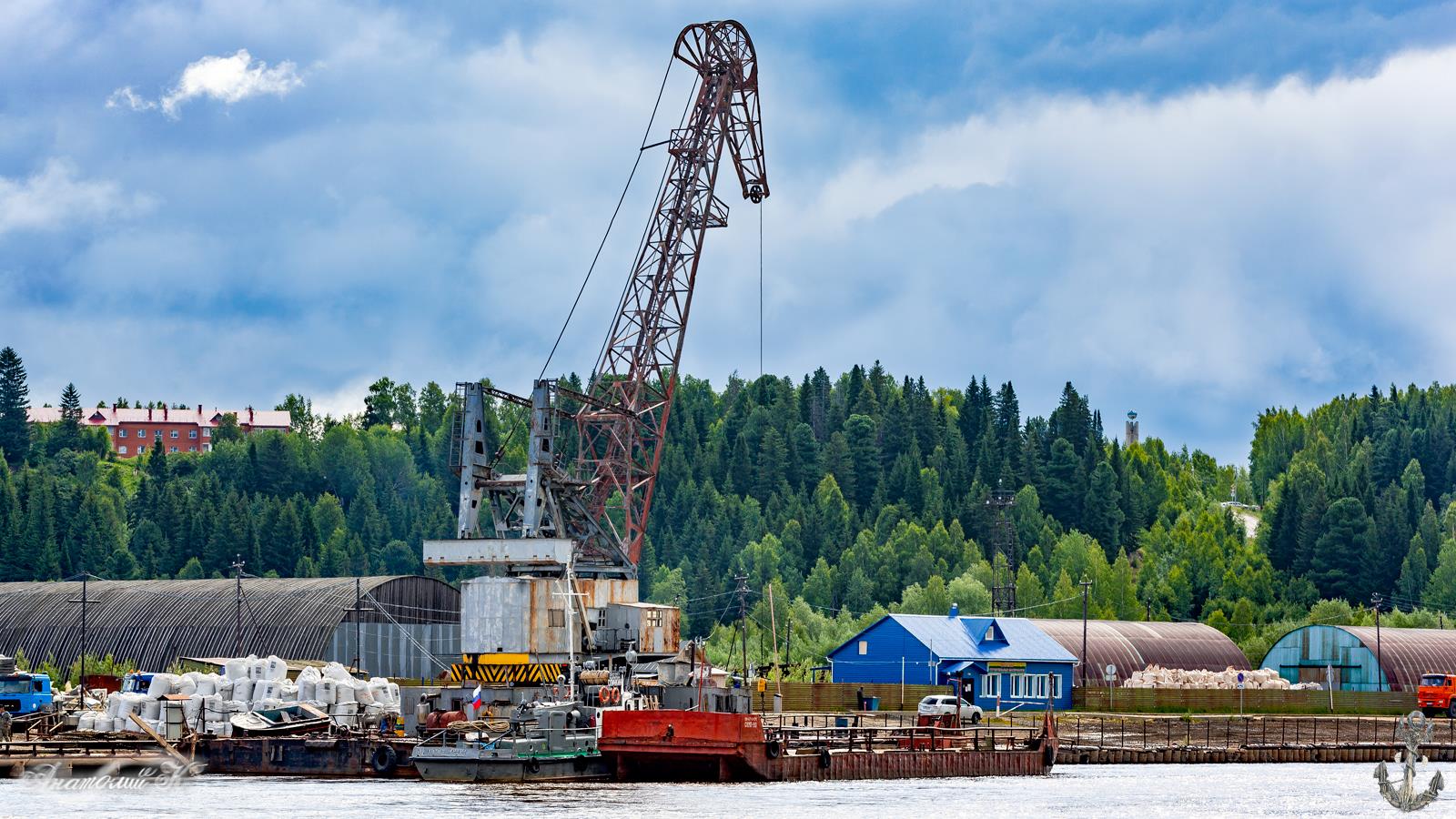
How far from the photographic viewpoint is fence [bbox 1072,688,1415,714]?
347 ft

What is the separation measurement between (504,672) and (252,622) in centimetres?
3990

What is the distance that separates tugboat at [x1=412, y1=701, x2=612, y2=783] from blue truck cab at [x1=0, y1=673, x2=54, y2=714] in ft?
64.6

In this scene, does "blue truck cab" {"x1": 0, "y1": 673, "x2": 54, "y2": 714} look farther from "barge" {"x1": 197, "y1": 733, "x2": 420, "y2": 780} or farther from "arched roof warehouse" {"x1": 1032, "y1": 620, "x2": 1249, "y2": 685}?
"arched roof warehouse" {"x1": 1032, "y1": 620, "x2": 1249, "y2": 685}

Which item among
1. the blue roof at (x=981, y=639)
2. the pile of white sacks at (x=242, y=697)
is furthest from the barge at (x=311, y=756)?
the blue roof at (x=981, y=639)

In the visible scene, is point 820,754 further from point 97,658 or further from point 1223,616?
point 1223,616

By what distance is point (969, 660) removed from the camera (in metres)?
107

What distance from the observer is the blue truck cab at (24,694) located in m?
72.8

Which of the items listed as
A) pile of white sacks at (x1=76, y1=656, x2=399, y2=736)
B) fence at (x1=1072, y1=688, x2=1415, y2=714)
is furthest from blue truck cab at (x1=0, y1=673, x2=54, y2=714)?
fence at (x1=1072, y1=688, x2=1415, y2=714)

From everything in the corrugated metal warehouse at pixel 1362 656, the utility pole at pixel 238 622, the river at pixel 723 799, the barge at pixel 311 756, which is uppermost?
the utility pole at pixel 238 622

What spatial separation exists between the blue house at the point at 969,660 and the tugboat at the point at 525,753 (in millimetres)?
45777

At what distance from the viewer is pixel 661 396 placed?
315 ft

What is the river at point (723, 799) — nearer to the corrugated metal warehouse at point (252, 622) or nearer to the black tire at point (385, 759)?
the black tire at point (385, 759)

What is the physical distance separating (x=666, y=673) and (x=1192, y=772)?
2077 centimetres

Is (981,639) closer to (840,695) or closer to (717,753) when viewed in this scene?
(840,695)
